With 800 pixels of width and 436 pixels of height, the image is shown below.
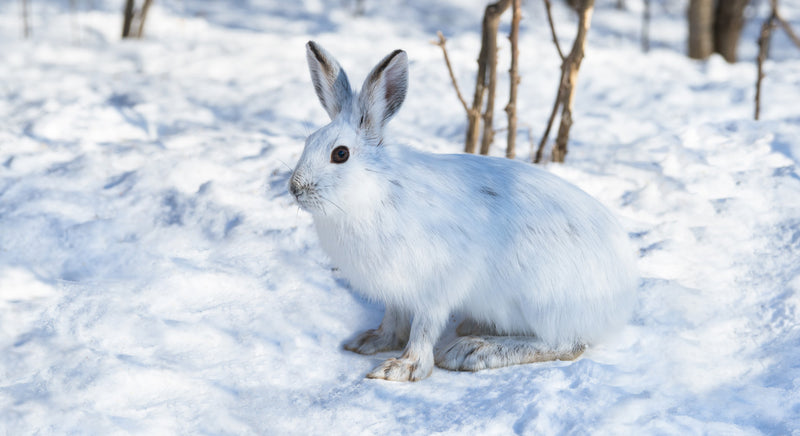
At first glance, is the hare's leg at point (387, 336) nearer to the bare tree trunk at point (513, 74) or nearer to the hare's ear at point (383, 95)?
the hare's ear at point (383, 95)

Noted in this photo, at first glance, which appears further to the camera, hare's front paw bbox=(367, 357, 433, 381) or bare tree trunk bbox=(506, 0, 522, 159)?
bare tree trunk bbox=(506, 0, 522, 159)

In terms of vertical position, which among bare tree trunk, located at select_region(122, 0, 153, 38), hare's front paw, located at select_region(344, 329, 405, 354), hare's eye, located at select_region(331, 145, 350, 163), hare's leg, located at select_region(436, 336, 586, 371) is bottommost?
hare's front paw, located at select_region(344, 329, 405, 354)

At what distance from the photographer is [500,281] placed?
2713 millimetres

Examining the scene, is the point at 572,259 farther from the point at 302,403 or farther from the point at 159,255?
the point at 159,255

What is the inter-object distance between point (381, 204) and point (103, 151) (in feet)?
8.41

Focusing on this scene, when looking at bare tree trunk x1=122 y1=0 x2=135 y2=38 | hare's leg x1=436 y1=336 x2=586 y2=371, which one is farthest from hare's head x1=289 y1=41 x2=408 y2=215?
bare tree trunk x1=122 y1=0 x2=135 y2=38

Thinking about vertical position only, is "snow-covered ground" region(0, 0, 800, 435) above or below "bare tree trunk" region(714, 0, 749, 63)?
below

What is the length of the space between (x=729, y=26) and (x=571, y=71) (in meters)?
4.15

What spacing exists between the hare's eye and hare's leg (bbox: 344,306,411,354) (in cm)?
65

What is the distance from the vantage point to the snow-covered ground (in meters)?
2.43

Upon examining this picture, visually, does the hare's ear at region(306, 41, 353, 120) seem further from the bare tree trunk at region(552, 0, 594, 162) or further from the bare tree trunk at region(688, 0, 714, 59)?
the bare tree trunk at region(688, 0, 714, 59)

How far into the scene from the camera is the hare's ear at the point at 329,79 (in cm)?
269

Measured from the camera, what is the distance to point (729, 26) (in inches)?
295

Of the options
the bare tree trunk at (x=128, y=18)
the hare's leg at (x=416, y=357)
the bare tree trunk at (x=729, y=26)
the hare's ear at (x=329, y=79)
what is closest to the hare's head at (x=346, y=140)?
the hare's ear at (x=329, y=79)
